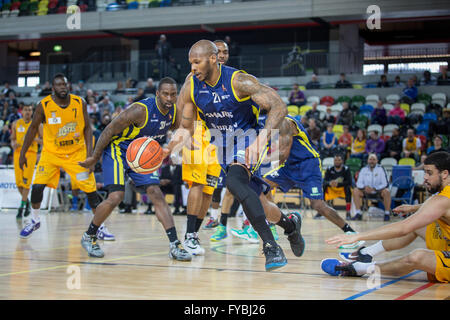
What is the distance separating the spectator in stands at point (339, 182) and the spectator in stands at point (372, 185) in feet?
0.59

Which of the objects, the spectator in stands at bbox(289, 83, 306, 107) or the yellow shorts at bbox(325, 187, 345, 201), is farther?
the spectator in stands at bbox(289, 83, 306, 107)

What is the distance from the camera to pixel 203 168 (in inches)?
277

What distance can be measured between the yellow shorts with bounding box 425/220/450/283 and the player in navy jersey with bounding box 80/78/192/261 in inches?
99.4

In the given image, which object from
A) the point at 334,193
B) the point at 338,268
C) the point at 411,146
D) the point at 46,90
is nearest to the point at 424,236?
the point at 338,268

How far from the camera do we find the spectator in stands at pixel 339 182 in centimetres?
1343

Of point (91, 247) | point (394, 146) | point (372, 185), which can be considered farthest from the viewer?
point (394, 146)

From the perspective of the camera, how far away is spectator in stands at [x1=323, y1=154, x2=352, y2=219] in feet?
44.1

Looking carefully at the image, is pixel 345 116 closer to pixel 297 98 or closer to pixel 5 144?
pixel 297 98

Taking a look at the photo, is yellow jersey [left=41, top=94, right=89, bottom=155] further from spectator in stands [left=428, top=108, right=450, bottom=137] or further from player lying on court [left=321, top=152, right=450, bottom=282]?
spectator in stands [left=428, top=108, right=450, bottom=137]

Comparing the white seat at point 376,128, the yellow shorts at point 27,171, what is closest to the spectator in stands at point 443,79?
the white seat at point 376,128

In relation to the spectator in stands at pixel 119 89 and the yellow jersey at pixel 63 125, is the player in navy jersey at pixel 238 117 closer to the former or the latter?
the yellow jersey at pixel 63 125

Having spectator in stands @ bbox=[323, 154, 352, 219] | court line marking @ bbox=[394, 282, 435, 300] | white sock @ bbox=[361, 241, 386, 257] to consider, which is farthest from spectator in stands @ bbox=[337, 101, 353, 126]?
court line marking @ bbox=[394, 282, 435, 300]

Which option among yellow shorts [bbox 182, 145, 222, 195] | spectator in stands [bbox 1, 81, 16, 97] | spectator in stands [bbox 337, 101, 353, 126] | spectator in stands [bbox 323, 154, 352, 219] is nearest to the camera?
yellow shorts [bbox 182, 145, 222, 195]

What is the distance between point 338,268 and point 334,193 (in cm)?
904
